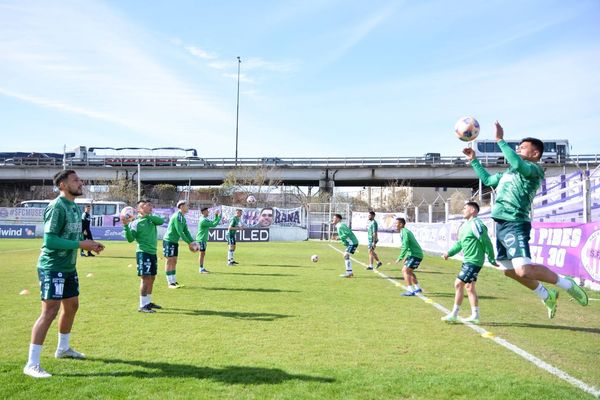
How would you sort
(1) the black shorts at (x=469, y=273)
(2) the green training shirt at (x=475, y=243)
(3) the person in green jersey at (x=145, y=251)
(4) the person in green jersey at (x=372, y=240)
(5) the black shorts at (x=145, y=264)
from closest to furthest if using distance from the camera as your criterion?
(1) the black shorts at (x=469, y=273)
(2) the green training shirt at (x=475, y=243)
(3) the person in green jersey at (x=145, y=251)
(5) the black shorts at (x=145, y=264)
(4) the person in green jersey at (x=372, y=240)

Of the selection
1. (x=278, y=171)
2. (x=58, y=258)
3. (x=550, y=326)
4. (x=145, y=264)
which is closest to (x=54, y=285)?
(x=58, y=258)

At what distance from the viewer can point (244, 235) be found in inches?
1465

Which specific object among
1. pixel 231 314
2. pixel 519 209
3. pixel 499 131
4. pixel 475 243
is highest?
pixel 499 131

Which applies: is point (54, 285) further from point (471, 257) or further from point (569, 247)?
point (569, 247)

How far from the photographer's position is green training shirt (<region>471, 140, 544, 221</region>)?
5.60 m

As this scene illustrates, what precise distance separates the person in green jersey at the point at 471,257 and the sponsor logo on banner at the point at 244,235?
2925 centimetres

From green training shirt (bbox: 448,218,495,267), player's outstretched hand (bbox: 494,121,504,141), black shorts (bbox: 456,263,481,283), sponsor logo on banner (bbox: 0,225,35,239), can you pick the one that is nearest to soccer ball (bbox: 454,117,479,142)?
player's outstretched hand (bbox: 494,121,504,141)

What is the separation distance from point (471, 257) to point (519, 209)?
7.77 ft

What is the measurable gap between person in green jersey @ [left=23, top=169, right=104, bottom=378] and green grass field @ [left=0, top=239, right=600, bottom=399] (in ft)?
1.43

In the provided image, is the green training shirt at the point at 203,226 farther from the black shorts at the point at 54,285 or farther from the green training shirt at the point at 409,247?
the black shorts at the point at 54,285

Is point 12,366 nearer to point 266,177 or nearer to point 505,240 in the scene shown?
point 505,240

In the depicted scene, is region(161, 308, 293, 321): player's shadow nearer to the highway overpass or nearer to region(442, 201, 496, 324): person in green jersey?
region(442, 201, 496, 324): person in green jersey

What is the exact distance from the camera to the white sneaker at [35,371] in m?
4.94

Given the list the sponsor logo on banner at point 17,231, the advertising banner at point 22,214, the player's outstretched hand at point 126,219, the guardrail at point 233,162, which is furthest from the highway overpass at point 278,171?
the player's outstretched hand at point 126,219
